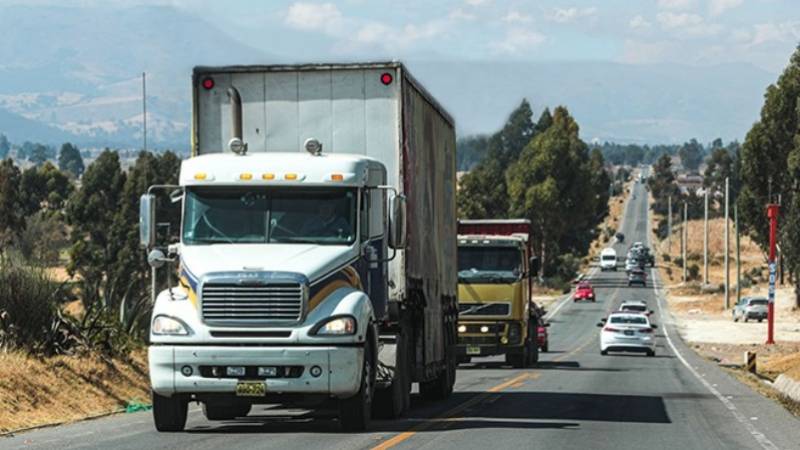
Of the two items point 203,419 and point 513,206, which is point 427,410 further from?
point 513,206

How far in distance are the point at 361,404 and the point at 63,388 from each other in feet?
18.9

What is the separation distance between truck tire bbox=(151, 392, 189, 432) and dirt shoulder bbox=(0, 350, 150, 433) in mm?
2024

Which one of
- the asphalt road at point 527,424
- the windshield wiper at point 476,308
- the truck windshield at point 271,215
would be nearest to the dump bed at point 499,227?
the windshield wiper at point 476,308

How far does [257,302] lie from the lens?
663 inches

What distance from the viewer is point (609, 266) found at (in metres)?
157

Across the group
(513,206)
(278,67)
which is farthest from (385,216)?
(513,206)

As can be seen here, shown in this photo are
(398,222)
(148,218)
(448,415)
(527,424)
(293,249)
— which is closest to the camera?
(148,218)

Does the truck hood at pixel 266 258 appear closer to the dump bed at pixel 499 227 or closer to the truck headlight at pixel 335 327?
the truck headlight at pixel 335 327

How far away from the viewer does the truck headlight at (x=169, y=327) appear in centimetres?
1691

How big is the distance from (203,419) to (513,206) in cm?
11268

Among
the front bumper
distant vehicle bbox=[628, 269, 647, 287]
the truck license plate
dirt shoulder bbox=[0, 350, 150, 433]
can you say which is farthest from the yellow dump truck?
distant vehicle bbox=[628, 269, 647, 287]

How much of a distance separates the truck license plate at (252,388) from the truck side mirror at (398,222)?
248 cm

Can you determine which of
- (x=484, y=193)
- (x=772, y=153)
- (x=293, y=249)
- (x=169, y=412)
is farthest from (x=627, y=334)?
(x=484, y=193)

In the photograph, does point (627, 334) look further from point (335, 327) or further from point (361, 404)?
point (335, 327)
